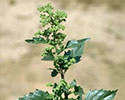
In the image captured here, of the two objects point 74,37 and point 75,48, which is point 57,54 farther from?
point 74,37

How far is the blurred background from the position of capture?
23.4ft

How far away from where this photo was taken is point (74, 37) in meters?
8.32

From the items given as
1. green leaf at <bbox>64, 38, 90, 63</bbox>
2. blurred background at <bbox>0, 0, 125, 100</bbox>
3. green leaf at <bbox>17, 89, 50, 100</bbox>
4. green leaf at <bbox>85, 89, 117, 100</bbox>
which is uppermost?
blurred background at <bbox>0, 0, 125, 100</bbox>

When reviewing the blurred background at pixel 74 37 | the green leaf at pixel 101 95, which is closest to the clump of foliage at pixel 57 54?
the green leaf at pixel 101 95

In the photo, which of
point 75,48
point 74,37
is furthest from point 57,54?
point 74,37

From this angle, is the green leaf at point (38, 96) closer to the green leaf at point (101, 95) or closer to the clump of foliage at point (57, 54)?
the clump of foliage at point (57, 54)

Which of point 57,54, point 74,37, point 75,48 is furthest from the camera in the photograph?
point 74,37

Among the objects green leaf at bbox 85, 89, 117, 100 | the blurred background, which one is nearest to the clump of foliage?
green leaf at bbox 85, 89, 117, 100

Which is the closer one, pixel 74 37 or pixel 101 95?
pixel 101 95

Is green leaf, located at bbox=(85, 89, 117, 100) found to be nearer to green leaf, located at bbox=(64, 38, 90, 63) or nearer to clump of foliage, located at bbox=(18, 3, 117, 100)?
clump of foliage, located at bbox=(18, 3, 117, 100)

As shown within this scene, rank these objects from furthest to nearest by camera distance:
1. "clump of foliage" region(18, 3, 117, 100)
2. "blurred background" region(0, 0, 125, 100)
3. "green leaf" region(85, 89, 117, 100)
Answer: "blurred background" region(0, 0, 125, 100) → "green leaf" region(85, 89, 117, 100) → "clump of foliage" region(18, 3, 117, 100)

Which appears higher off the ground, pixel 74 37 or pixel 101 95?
pixel 74 37

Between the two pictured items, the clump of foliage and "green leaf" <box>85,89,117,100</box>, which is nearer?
the clump of foliage

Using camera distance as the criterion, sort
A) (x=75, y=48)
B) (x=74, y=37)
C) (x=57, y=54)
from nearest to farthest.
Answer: (x=57, y=54) < (x=75, y=48) < (x=74, y=37)
